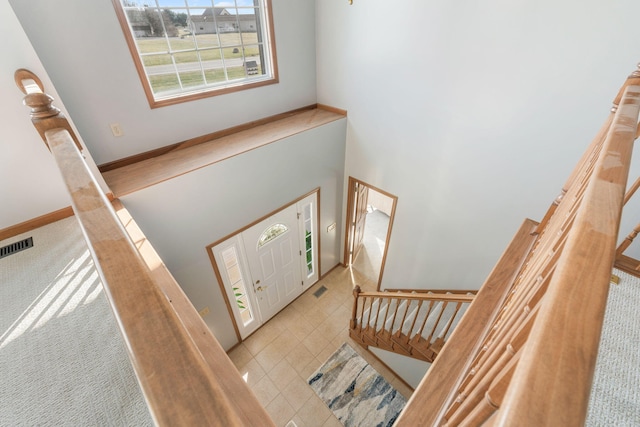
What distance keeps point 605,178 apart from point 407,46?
2.71 meters

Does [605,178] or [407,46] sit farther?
[407,46]

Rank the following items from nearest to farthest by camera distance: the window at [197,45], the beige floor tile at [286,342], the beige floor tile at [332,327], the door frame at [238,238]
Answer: the window at [197,45] < the door frame at [238,238] < the beige floor tile at [286,342] < the beige floor tile at [332,327]

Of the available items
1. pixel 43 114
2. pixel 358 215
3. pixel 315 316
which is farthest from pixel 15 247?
pixel 358 215

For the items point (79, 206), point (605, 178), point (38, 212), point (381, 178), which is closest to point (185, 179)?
point (38, 212)

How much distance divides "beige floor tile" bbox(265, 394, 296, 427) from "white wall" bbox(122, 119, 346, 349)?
3.27 ft

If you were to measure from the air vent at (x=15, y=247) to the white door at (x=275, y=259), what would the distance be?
180cm

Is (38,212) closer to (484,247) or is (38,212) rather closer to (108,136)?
(108,136)

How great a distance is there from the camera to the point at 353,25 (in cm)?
312

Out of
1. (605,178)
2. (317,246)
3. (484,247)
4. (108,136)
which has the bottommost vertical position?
(317,246)

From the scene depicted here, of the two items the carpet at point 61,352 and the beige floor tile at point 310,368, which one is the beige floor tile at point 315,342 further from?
the carpet at point 61,352

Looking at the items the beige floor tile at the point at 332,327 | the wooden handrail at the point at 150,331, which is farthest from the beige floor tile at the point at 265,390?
the wooden handrail at the point at 150,331

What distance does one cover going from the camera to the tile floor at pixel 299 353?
3422 mm

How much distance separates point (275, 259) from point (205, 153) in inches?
70.3

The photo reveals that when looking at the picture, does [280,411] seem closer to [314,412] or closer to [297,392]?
[297,392]
